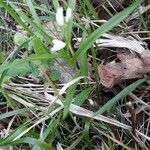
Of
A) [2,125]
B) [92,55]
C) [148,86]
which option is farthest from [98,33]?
[2,125]

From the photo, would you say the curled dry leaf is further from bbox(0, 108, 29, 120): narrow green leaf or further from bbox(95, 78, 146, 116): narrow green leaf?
bbox(0, 108, 29, 120): narrow green leaf

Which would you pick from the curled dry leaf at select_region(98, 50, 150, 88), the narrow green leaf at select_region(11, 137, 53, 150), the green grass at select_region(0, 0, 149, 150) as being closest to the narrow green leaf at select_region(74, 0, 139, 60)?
the green grass at select_region(0, 0, 149, 150)

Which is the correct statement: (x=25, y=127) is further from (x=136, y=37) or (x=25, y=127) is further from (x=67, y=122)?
(x=136, y=37)

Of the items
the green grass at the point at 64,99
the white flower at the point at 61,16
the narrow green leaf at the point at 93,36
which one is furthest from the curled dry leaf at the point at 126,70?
the white flower at the point at 61,16

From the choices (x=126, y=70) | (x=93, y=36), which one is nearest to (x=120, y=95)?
(x=126, y=70)

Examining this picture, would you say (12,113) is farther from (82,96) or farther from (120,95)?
(120,95)

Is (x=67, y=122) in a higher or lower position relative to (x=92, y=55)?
lower
